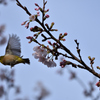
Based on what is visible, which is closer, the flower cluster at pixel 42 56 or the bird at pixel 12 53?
the flower cluster at pixel 42 56

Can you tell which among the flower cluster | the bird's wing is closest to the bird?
the bird's wing

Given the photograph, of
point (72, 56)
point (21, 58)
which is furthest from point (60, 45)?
point (21, 58)

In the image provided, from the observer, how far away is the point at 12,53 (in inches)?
168

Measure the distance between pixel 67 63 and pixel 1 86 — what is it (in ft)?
34.6

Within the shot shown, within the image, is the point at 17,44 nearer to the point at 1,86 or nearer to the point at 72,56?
the point at 72,56

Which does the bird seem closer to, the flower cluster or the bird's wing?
the bird's wing

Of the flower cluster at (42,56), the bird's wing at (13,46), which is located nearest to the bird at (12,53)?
the bird's wing at (13,46)

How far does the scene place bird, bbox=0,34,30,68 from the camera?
417 centimetres

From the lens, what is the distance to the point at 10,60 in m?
4.29

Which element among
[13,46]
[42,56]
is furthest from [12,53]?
[42,56]

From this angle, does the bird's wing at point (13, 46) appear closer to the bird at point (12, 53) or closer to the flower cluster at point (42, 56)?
the bird at point (12, 53)

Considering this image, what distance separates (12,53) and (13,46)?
18 cm

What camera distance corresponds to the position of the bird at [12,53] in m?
4.17

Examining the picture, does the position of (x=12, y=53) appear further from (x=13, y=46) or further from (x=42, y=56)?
(x=42, y=56)
